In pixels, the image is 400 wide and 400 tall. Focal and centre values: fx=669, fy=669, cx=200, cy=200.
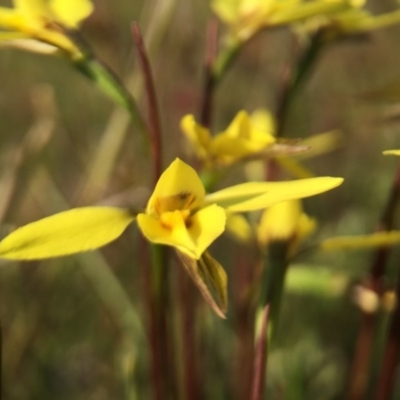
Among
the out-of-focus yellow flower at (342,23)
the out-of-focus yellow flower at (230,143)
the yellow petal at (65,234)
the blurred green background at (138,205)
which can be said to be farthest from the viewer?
the blurred green background at (138,205)

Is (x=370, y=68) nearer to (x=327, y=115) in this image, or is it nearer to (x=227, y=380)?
(x=327, y=115)

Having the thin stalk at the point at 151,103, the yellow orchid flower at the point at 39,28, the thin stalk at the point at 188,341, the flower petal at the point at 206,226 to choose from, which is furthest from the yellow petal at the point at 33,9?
the thin stalk at the point at 188,341

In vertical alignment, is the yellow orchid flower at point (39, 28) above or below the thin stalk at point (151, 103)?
above

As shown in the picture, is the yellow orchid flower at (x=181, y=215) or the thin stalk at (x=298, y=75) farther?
the thin stalk at (x=298, y=75)

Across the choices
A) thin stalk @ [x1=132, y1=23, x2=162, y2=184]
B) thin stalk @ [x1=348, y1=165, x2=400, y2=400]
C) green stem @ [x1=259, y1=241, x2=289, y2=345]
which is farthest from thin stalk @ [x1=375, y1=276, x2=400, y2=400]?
thin stalk @ [x1=132, y1=23, x2=162, y2=184]

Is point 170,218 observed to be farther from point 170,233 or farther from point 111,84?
→ point 111,84

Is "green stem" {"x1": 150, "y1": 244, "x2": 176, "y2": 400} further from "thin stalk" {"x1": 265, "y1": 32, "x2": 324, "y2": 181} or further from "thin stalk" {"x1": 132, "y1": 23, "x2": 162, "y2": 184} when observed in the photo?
"thin stalk" {"x1": 265, "y1": 32, "x2": 324, "y2": 181}

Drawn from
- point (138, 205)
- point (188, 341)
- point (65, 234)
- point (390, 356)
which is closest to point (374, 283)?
point (390, 356)

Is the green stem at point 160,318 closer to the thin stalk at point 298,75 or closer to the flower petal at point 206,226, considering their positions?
the flower petal at point 206,226
